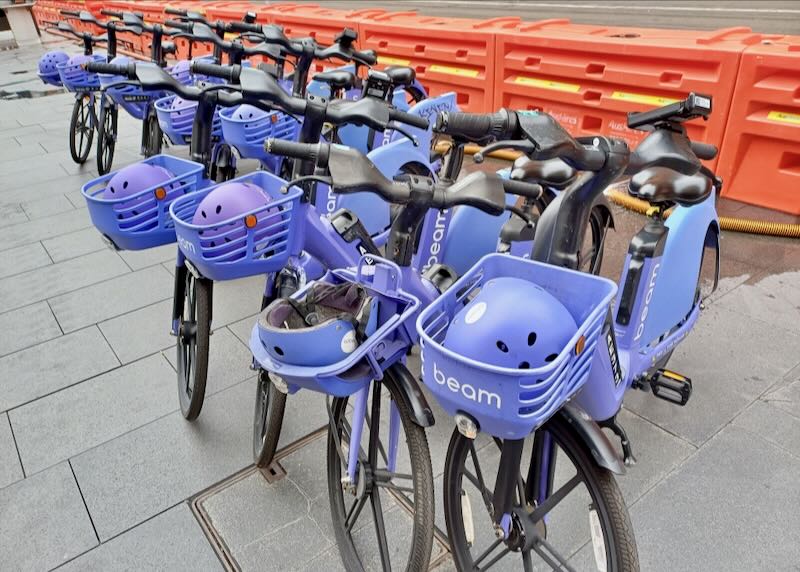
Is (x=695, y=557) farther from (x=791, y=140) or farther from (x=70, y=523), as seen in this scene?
(x=791, y=140)

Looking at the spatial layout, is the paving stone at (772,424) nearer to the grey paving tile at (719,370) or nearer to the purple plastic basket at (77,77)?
the grey paving tile at (719,370)

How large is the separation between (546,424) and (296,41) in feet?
10.4

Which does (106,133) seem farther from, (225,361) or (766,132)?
(766,132)

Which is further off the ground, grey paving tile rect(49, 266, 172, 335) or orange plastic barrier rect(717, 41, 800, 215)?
orange plastic barrier rect(717, 41, 800, 215)

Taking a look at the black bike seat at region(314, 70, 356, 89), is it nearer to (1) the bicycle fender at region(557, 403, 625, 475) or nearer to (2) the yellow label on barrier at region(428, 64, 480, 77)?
(1) the bicycle fender at region(557, 403, 625, 475)

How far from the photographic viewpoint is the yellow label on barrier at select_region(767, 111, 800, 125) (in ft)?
12.9

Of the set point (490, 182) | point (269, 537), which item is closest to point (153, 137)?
point (269, 537)

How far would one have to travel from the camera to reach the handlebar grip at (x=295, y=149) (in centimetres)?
156

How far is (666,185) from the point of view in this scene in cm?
185

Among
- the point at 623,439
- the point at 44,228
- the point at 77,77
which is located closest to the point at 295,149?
the point at 623,439

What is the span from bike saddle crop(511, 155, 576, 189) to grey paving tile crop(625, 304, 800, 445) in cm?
155

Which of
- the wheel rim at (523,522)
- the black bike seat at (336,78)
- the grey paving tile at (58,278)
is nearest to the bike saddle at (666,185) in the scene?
the wheel rim at (523,522)

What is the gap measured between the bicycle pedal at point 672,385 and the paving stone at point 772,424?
317mm

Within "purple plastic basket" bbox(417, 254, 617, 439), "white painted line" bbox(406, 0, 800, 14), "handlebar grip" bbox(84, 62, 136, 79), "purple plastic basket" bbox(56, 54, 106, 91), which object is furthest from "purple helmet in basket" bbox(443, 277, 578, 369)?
"white painted line" bbox(406, 0, 800, 14)
